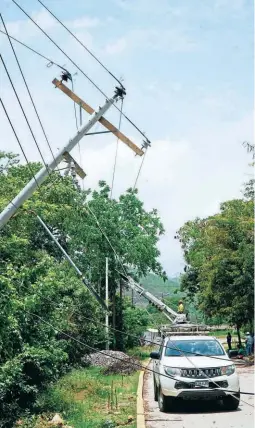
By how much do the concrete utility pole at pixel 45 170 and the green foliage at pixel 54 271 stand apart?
4.47 feet

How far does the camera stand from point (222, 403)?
1430cm

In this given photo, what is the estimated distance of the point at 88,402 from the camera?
1652cm

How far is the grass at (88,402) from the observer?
13.4 m

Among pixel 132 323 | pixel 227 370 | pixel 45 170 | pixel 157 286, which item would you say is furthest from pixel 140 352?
pixel 157 286

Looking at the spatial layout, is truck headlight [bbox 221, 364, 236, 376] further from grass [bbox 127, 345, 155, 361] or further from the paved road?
grass [bbox 127, 345, 155, 361]

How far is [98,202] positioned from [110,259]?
4017 mm

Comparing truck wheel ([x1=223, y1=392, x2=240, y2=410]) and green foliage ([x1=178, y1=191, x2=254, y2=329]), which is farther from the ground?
green foliage ([x1=178, y1=191, x2=254, y2=329])

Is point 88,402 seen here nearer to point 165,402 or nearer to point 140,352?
point 165,402

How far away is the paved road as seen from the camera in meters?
11.9

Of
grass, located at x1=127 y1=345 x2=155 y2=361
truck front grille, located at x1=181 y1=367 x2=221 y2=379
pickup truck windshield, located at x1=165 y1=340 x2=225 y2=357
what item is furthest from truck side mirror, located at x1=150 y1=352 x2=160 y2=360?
grass, located at x1=127 y1=345 x2=155 y2=361

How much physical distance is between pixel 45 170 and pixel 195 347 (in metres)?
5.67

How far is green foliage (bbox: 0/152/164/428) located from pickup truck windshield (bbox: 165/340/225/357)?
2463mm

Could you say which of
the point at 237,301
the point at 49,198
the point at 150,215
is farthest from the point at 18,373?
the point at 150,215

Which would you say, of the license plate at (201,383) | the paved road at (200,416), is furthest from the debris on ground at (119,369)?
the license plate at (201,383)
